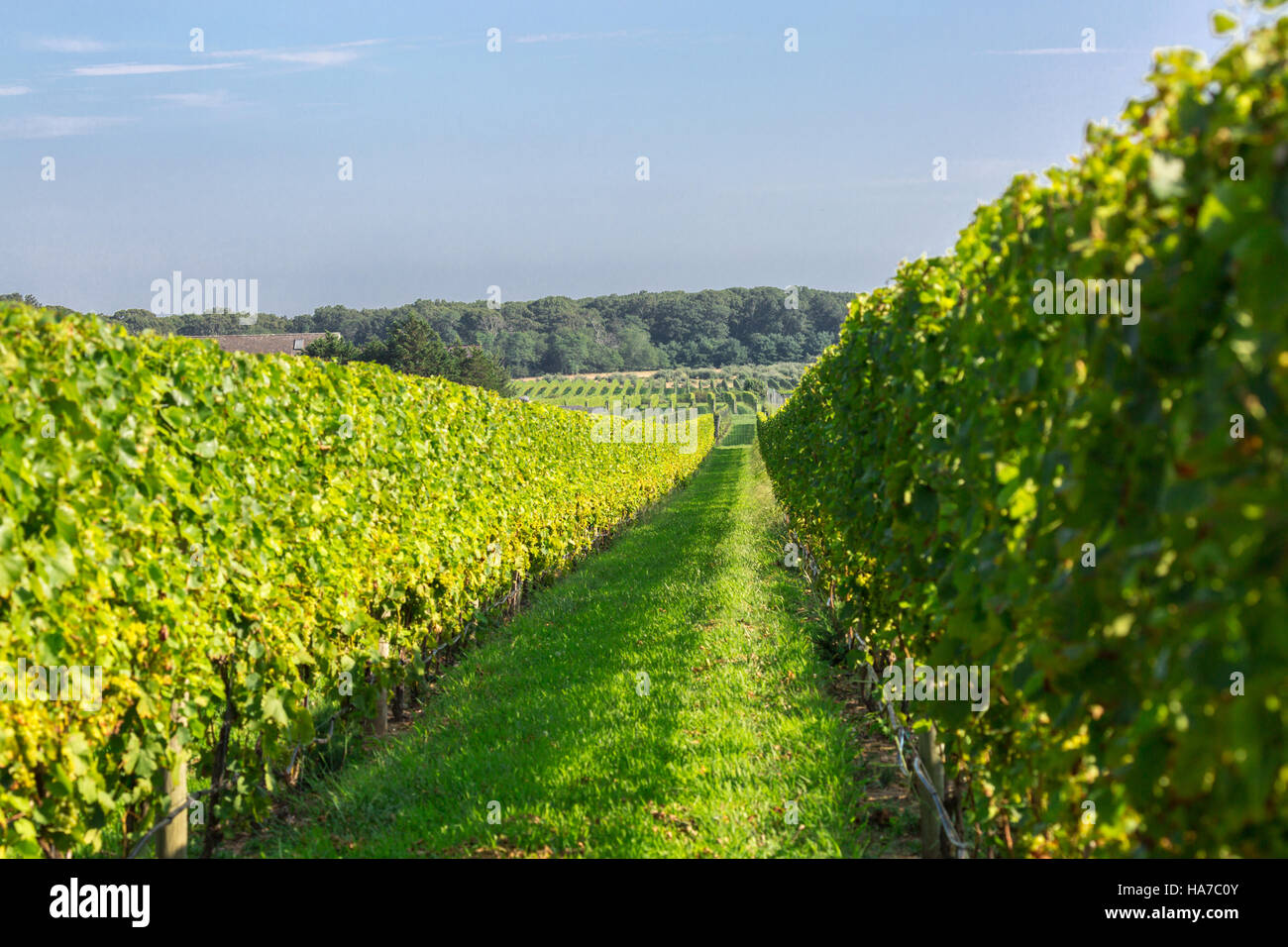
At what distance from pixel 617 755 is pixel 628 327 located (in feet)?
450

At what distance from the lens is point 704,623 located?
8.93 metres

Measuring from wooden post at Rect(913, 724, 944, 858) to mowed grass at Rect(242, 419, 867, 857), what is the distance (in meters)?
0.34

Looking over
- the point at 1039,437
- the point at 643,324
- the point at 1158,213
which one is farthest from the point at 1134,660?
the point at 643,324

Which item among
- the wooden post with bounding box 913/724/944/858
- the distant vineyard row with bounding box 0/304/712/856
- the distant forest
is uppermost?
the distant forest

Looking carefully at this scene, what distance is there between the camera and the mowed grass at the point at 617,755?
179 inches

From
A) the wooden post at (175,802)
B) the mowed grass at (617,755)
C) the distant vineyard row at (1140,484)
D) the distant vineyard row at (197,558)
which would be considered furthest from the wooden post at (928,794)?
the wooden post at (175,802)

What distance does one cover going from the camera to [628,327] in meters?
140

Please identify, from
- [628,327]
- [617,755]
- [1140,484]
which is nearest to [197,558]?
[617,755]

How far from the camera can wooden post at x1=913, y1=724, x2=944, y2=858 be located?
14.2ft

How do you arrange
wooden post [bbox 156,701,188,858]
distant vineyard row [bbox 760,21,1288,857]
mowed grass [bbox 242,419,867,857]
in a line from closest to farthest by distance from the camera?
distant vineyard row [bbox 760,21,1288,857]
wooden post [bbox 156,701,188,858]
mowed grass [bbox 242,419,867,857]

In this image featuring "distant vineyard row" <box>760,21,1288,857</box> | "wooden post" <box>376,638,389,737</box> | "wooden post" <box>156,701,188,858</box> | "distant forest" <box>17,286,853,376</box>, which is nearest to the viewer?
"distant vineyard row" <box>760,21,1288,857</box>

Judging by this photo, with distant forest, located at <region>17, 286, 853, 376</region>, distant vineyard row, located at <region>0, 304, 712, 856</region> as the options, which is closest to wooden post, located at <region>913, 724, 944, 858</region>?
distant vineyard row, located at <region>0, 304, 712, 856</region>

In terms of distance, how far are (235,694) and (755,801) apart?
9.40 feet

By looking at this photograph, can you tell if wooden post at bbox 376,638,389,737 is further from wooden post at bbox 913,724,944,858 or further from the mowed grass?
wooden post at bbox 913,724,944,858
